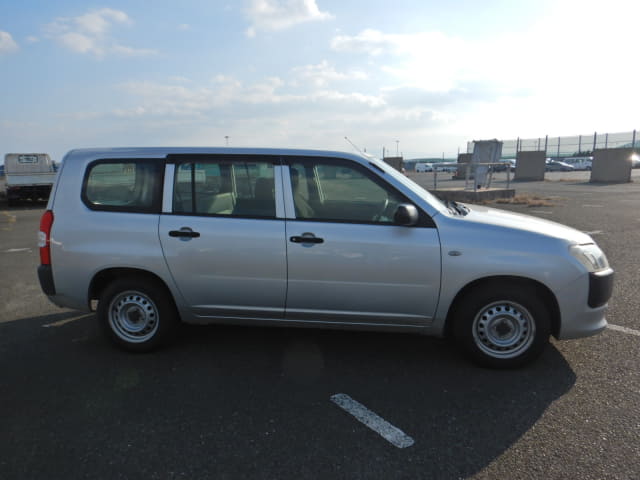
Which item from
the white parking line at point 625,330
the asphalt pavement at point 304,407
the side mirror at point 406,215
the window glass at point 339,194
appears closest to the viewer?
the asphalt pavement at point 304,407

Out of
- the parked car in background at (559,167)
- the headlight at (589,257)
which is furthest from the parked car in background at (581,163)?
the headlight at (589,257)

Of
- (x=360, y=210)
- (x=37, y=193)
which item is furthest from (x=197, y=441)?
(x=37, y=193)

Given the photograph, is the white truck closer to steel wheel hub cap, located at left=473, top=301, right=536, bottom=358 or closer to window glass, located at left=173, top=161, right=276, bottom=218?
window glass, located at left=173, top=161, right=276, bottom=218

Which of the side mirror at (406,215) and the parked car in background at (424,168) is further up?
the side mirror at (406,215)

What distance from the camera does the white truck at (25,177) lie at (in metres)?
17.9

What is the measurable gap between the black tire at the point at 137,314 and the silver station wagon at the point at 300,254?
1cm

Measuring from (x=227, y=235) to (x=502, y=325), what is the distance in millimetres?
2395

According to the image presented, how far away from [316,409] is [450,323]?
1.38m

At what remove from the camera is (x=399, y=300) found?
370 cm

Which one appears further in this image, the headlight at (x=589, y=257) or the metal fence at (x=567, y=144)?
the metal fence at (x=567, y=144)

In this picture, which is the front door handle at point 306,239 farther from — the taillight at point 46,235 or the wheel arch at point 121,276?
the taillight at point 46,235

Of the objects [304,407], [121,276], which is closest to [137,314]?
[121,276]

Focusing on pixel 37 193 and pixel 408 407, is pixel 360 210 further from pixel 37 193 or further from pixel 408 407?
pixel 37 193

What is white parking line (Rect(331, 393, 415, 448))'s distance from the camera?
2834mm
